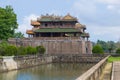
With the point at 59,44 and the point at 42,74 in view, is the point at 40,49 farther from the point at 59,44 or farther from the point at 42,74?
the point at 42,74

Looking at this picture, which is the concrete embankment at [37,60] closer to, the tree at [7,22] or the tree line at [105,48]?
the tree line at [105,48]

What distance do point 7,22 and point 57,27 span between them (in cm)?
1553

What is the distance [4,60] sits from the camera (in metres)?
47.5

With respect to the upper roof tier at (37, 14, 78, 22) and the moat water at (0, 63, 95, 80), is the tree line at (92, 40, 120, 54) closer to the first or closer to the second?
the upper roof tier at (37, 14, 78, 22)

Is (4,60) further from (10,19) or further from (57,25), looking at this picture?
(57,25)

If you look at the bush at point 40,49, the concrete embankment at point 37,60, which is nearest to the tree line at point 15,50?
the bush at point 40,49

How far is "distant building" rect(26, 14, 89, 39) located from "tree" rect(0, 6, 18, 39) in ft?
28.1

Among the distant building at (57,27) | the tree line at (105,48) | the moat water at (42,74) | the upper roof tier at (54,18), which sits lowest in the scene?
the moat water at (42,74)

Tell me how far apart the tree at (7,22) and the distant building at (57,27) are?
28.1 feet

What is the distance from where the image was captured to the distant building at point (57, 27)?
8681 centimetres

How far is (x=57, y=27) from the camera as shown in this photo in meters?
88.6

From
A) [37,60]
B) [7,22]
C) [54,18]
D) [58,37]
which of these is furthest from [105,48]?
[37,60]

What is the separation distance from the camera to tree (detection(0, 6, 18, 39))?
253 feet

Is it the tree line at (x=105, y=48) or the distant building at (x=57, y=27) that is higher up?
the distant building at (x=57, y=27)
